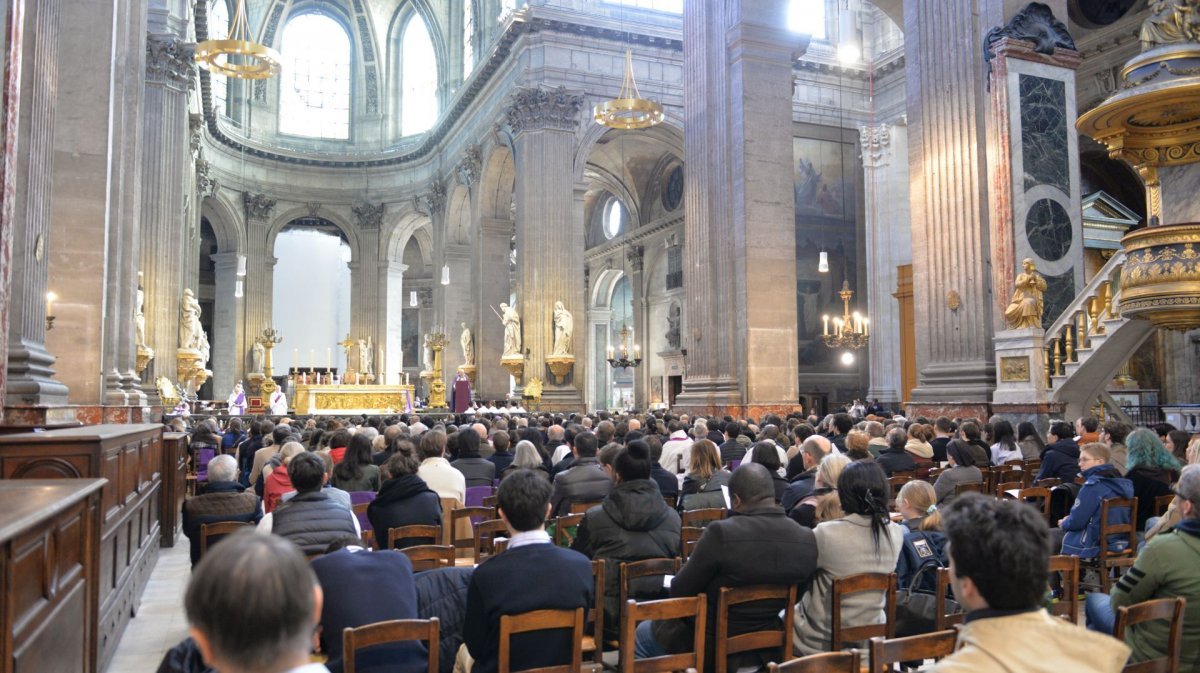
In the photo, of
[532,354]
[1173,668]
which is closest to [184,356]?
[532,354]

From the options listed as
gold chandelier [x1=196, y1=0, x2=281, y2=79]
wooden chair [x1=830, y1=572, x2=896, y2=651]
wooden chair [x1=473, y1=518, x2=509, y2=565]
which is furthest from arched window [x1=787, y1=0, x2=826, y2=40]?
wooden chair [x1=830, y1=572, x2=896, y2=651]

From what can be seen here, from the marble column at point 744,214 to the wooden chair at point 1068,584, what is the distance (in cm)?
1171

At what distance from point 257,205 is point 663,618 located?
132ft

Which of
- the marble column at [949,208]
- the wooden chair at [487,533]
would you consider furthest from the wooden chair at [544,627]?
the marble column at [949,208]

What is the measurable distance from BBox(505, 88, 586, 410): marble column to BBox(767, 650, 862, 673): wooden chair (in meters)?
23.8

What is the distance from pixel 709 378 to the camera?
1705 centimetres

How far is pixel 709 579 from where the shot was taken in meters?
3.97

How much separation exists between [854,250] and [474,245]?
13326 millimetres

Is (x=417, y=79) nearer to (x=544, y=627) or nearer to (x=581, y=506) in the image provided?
(x=581, y=506)

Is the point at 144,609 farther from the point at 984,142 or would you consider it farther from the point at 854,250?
the point at 854,250

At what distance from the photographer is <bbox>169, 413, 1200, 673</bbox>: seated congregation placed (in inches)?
85.7

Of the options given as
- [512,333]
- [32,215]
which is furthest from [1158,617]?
[512,333]

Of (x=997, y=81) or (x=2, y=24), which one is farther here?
(x=997, y=81)

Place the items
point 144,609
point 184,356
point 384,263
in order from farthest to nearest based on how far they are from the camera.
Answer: point 384,263 → point 184,356 → point 144,609
